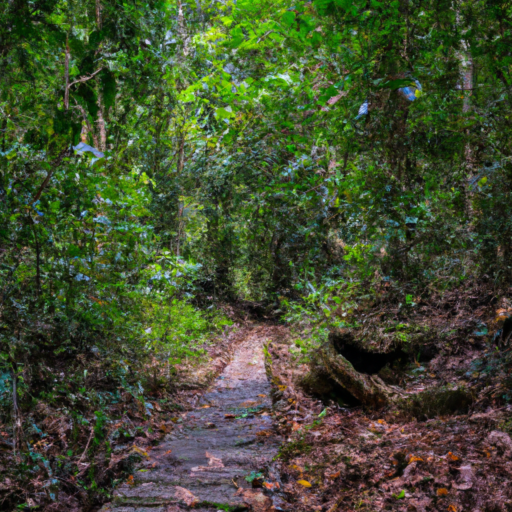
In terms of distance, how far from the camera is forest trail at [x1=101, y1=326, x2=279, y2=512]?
2.83 meters

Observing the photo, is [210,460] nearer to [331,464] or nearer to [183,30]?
[331,464]

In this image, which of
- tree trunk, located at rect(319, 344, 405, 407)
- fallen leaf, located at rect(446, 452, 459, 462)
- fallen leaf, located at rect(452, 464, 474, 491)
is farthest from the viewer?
tree trunk, located at rect(319, 344, 405, 407)

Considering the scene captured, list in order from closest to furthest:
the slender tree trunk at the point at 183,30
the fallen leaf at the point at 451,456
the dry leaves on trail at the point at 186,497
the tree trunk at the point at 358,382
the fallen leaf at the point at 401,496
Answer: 1. the fallen leaf at the point at 401,496
2. the fallen leaf at the point at 451,456
3. the dry leaves on trail at the point at 186,497
4. the tree trunk at the point at 358,382
5. the slender tree trunk at the point at 183,30

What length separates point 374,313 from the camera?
5211 millimetres

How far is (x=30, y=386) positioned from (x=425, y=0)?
5849mm

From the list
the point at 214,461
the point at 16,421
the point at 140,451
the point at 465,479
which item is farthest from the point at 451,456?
the point at 16,421

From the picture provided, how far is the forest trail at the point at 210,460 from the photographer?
2834 mm

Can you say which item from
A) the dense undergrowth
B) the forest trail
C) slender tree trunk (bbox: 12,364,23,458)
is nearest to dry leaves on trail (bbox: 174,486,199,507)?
the forest trail

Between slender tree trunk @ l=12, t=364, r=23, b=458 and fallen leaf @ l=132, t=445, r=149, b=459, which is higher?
slender tree trunk @ l=12, t=364, r=23, b=458

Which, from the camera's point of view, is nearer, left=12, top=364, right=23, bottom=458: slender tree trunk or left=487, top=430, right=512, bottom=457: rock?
left=487, top=430, right=512, bottom=457: rock

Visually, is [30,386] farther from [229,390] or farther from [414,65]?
[414,65]

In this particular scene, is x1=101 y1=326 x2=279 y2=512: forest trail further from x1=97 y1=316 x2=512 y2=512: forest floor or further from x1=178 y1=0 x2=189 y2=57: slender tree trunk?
x1=178 y1=0 x2=189 y2=57: slender tree trunk

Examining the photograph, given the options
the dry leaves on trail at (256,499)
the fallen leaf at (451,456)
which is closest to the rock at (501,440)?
the fallen leaf at (451,456)

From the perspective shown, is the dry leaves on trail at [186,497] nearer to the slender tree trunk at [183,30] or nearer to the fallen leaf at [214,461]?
the fallen leaf at [214,461]
